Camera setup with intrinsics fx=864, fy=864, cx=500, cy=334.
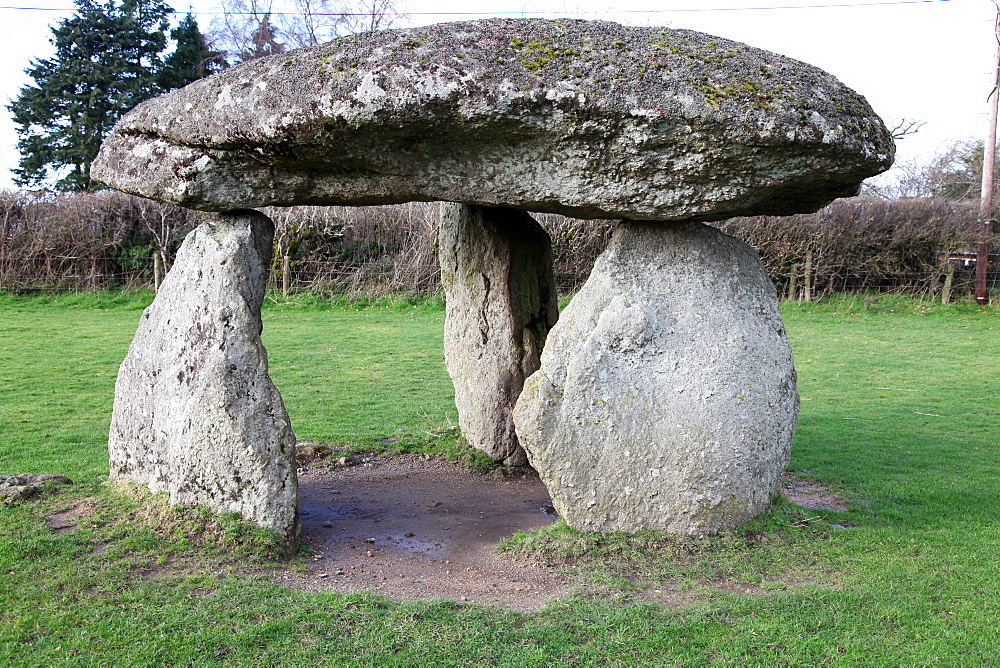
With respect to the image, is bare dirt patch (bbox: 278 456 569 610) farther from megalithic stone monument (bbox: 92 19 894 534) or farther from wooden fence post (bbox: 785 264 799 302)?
wooden fence post (bbox: 785 264 799 302)

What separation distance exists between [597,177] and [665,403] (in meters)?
1.54

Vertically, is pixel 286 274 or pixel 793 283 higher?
pixel 793 283

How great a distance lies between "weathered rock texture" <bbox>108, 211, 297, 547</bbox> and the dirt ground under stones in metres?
0.57

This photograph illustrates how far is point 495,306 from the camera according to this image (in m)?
8.02

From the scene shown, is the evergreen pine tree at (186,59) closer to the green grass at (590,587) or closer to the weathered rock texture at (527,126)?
the green grass at (590,587)

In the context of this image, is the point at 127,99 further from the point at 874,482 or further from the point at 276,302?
the point at 874,482

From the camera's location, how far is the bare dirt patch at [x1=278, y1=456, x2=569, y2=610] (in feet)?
17.3

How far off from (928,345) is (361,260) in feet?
39.4

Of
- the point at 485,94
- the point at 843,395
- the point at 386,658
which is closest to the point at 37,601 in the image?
the point at 386,658

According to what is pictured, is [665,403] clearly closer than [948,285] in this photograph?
Yes

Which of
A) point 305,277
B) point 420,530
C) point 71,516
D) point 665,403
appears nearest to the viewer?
point 665,403

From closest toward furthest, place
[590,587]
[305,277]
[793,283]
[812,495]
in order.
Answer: [590,587] → [812,495] → [305,277] → [793,283]

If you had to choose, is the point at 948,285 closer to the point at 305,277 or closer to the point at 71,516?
the point at 305,277

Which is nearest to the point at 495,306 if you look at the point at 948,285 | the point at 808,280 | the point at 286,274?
the point at 286,274
